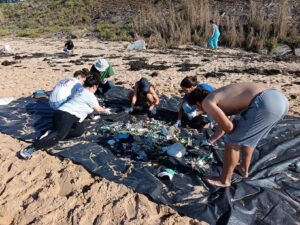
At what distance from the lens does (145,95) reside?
5.40 meters

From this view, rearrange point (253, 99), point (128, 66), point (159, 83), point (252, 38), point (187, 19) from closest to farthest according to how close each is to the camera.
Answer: point (253, 99)
point (159, 83)
point (128, 66)
point (252, 38)
point (187, 19)

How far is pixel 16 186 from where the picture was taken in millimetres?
3553

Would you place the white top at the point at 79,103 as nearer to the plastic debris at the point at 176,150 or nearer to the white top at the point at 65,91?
the white top at the point at 65,91

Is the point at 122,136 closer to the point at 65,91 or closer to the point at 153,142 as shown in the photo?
the point at 153,142

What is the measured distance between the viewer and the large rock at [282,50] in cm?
1177

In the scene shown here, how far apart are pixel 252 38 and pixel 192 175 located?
33.1ft

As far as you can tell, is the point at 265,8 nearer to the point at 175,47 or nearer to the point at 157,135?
the point at 175,47

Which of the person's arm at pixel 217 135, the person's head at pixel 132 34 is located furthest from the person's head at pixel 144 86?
the person's head at pixel 132 34

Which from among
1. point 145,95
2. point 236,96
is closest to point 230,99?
point 236,96

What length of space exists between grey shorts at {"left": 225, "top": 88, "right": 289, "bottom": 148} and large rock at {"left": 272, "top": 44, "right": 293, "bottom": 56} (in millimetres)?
9641

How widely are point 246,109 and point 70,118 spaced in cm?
241

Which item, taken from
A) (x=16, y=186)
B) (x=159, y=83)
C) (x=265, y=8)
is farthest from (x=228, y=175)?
(x=265, y=8)

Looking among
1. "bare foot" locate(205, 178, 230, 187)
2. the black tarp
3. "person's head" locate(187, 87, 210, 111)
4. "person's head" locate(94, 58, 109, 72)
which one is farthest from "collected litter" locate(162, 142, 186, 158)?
"person's head" locate(94, 58, 109, 72)

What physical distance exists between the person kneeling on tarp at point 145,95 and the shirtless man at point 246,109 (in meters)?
2.20
